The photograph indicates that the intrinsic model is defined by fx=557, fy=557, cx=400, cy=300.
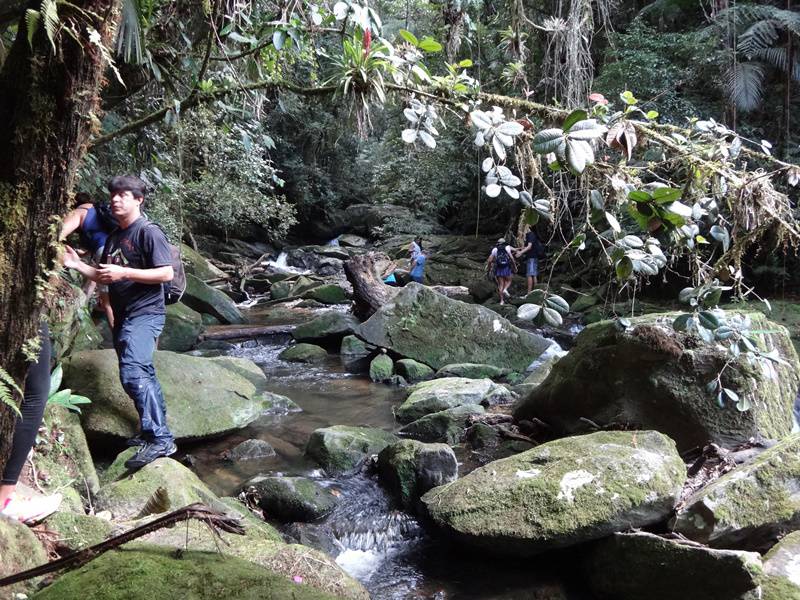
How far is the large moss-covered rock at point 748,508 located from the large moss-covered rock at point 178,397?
3.61m

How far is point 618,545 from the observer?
3.11m

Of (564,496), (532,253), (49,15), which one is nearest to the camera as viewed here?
(49,15)

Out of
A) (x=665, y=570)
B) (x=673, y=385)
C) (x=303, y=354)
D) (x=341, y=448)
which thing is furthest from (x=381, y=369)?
(x=665, y=570)

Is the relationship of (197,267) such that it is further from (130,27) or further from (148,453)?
(130,27)

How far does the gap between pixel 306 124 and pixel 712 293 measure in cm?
2063

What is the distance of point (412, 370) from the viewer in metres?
7.79

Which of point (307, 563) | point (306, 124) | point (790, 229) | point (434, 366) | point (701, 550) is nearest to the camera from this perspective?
point (790, 229)

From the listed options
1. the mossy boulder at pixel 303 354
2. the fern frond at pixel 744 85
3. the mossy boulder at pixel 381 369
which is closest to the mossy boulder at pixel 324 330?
the mossy boulder at pixel 303 354

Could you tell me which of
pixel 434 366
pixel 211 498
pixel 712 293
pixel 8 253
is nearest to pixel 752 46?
pixel 434 366

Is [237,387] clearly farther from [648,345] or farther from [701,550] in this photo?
[701,550]

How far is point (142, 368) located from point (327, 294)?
10.0 meters

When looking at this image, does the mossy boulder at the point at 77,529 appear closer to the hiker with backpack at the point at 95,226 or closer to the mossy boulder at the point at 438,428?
the hiker with backpack at the point at 95,226

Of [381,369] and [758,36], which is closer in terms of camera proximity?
[381,369]

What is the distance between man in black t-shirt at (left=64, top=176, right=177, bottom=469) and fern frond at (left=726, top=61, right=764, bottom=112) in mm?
9832
